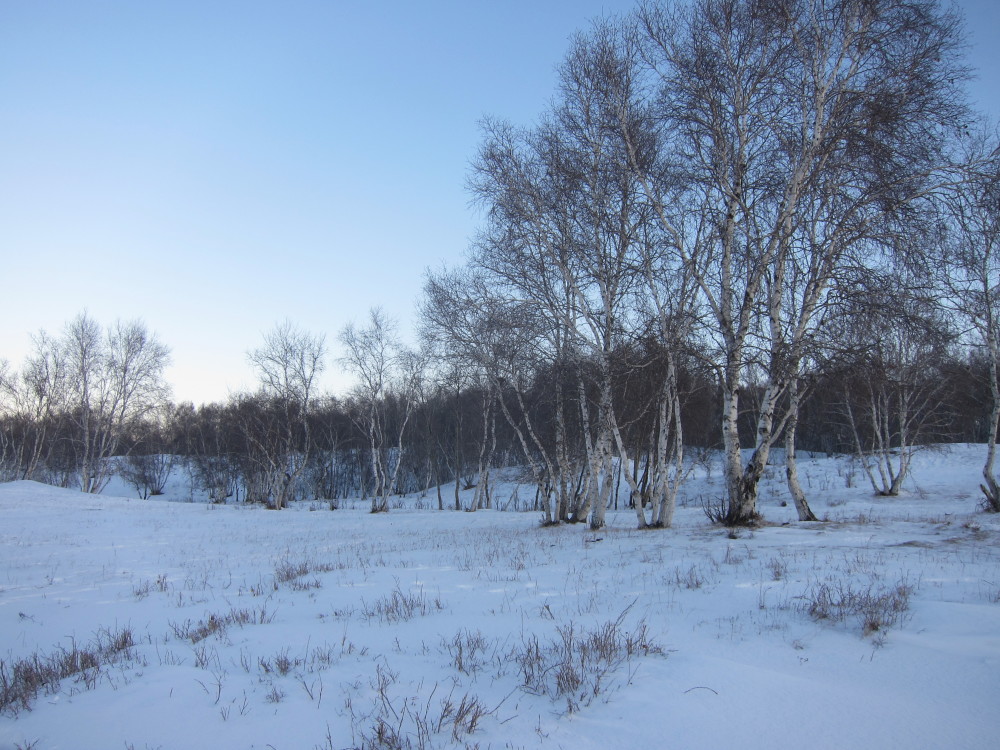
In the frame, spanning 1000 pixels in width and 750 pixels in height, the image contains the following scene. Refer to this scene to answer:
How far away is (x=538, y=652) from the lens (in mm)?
3979

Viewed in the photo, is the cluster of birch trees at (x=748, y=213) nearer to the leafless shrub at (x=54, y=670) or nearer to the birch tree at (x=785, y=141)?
the birch tree at (x=785, y=141)

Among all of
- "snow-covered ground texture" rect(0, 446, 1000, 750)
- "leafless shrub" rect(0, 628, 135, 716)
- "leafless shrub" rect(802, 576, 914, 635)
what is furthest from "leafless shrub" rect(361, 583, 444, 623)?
"leafless shrub" rect(802, 576, 914, 635)

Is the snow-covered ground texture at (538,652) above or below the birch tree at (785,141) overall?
below

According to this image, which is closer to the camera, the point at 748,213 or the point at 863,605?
the point at 863,605

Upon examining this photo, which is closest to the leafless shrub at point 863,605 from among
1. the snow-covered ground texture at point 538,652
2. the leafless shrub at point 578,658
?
the snow-covered ground texture at point 538,652

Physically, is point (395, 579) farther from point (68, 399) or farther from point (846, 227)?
point (68, 399)

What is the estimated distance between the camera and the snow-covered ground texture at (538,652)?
3141 millimetres

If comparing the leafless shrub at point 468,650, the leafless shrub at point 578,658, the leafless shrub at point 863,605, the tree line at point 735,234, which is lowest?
the leafless shrub at point 468,650

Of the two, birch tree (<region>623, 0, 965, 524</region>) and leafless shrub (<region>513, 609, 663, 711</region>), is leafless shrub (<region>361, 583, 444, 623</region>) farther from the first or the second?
birch tree (<region>623, 0, 965, 524</region>)

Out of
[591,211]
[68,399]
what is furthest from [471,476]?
[591,211]

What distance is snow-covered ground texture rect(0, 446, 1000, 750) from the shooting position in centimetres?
314

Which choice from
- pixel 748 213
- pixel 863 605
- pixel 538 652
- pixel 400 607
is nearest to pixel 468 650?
pixel 538 652

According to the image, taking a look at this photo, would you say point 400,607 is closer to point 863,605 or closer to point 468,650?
point 468,650

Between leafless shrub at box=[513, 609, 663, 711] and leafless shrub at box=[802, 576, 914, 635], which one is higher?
leafless shrub at box=[802, 576, 914, 635]
